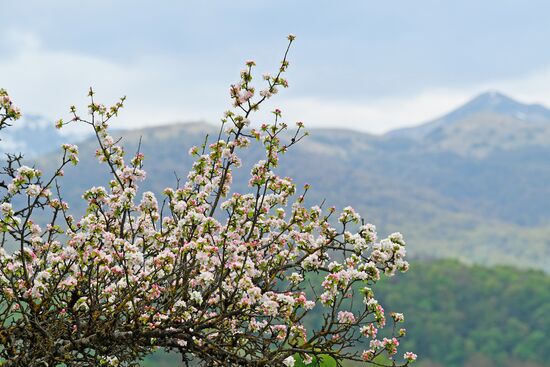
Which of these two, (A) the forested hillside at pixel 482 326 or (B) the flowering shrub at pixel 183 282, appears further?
(A) the forested hillside at pixel 482 326

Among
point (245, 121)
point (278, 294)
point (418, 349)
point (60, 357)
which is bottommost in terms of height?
point (418, 349)

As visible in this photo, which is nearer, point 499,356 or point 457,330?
point 499,356

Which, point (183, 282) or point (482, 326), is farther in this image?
point (482, 326)

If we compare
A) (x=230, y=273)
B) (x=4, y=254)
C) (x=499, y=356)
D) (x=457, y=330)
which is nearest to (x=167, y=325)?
(x=230, y=273)

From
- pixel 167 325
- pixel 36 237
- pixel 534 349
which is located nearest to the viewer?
pixel 167 325

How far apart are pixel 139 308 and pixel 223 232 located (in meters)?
1.26

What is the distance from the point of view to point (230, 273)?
909 centimetres

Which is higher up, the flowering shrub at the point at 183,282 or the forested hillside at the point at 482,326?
the flowering shrub at the point at 183,282

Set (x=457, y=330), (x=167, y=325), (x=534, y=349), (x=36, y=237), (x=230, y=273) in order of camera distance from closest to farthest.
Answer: (x=167, y=325) → (x=230, y=273) → (x=36, y=237) → (x=534, y=349) → (x=457, y=330)

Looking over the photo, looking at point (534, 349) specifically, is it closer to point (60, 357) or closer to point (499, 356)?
point (499, 356)

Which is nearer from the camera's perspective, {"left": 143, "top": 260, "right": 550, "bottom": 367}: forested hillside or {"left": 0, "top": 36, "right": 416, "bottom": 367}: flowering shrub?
{"left": 0, "top": 36, "right": 416, "bottom": 367}: flowering shrub

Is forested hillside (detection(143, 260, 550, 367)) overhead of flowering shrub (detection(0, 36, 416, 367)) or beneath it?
beneath

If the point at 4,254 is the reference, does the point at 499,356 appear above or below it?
below

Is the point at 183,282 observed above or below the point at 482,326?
above
